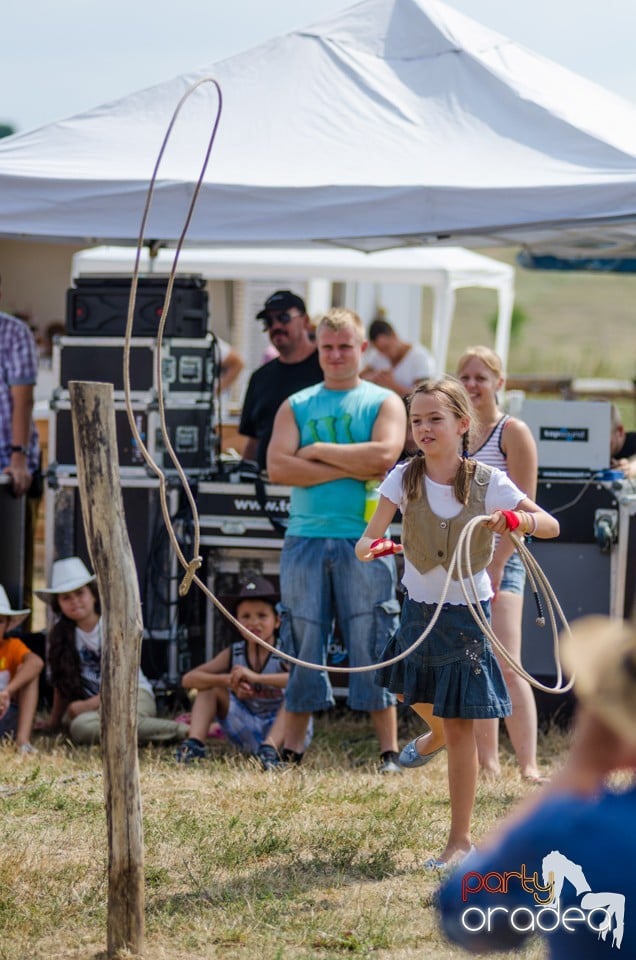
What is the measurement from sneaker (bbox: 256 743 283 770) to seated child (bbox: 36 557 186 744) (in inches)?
25.6

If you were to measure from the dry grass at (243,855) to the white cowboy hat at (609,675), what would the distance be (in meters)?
2.13

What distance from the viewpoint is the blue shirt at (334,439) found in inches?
213

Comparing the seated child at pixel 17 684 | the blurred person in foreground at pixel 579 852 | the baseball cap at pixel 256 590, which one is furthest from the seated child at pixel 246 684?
the blurred person in foreground at pixel 579 852

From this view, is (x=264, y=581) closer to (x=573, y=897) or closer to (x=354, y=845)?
(x=354, y=845)

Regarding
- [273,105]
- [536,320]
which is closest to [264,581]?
[273,105]

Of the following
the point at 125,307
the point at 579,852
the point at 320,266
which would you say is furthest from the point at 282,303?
the point at 320,266

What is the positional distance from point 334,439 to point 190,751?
58.6 inches

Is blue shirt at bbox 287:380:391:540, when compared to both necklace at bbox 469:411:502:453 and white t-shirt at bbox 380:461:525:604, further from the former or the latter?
white t-shirt at bbox 380:461:525:604

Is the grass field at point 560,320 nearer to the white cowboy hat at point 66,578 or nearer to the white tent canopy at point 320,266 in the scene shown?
the white tent canopy at point 320,266

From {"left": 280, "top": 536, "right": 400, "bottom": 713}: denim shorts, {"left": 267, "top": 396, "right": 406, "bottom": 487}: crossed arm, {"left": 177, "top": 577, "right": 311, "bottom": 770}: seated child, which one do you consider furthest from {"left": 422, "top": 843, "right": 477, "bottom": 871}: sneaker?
{"left": 267, "top": 396, "right": 406, "bottom": 487}: crossed arm

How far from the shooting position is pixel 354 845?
14.0ft

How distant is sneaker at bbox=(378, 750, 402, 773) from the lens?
537 cm

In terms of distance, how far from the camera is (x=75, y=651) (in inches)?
240

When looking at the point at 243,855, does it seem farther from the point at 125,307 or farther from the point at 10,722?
the point at 125,307
